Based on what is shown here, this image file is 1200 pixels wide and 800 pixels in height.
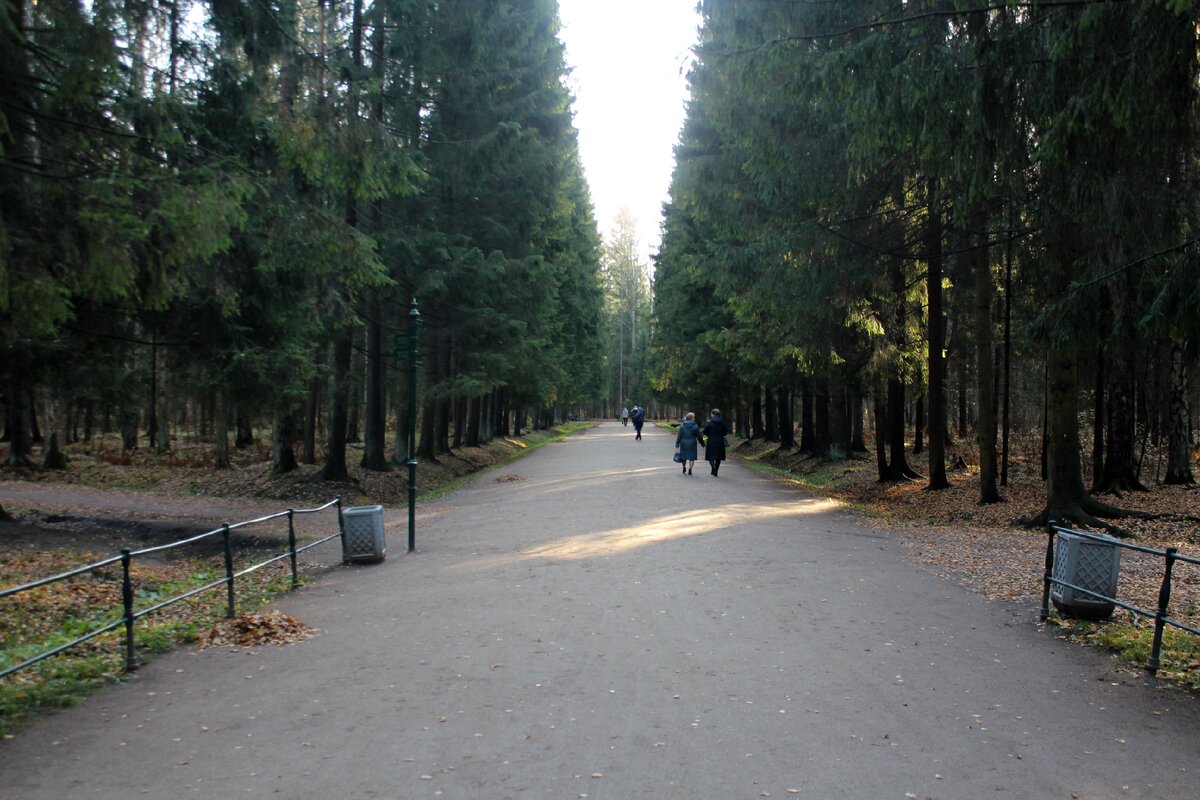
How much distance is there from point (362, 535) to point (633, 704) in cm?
662

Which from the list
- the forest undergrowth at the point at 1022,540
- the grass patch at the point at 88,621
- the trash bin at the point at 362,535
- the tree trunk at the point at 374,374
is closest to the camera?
the grass patch at the point at 88,621

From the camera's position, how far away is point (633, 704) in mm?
5633

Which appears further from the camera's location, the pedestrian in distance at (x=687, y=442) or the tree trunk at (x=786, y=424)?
the tree trunk at (x=786, y=424)

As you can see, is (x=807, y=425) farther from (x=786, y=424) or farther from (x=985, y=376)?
(x=985, y=376)

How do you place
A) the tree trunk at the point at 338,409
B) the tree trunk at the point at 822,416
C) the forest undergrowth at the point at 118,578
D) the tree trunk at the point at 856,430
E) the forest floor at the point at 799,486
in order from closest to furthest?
the forest undergrowth at the point at 118,578 → the forest floor at the point at 799,486 → the tree trunk at the point at 338,409 → the tree trunk at the point at 822,416 → the tree trunk at the point at 856,430

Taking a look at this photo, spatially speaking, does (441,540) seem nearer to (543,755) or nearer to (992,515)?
(543,755)

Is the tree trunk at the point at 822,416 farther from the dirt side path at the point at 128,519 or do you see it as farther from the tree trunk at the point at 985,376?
the dirt side path at the point at 128,519

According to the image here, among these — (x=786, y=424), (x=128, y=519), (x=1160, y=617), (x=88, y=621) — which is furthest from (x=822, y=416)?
(x=88, y=621)

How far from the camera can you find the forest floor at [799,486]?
9.18 m

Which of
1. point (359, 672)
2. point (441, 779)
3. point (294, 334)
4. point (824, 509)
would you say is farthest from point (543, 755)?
point (824, 509)

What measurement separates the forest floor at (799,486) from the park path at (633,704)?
74 cm

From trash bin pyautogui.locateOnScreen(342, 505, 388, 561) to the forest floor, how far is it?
1.56ft

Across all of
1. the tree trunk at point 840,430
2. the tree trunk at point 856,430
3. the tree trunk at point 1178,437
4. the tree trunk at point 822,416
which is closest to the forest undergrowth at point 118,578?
the tree trunk at point 822,416

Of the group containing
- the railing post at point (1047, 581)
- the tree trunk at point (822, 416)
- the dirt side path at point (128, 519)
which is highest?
the tree trunk at point (822, 416)
